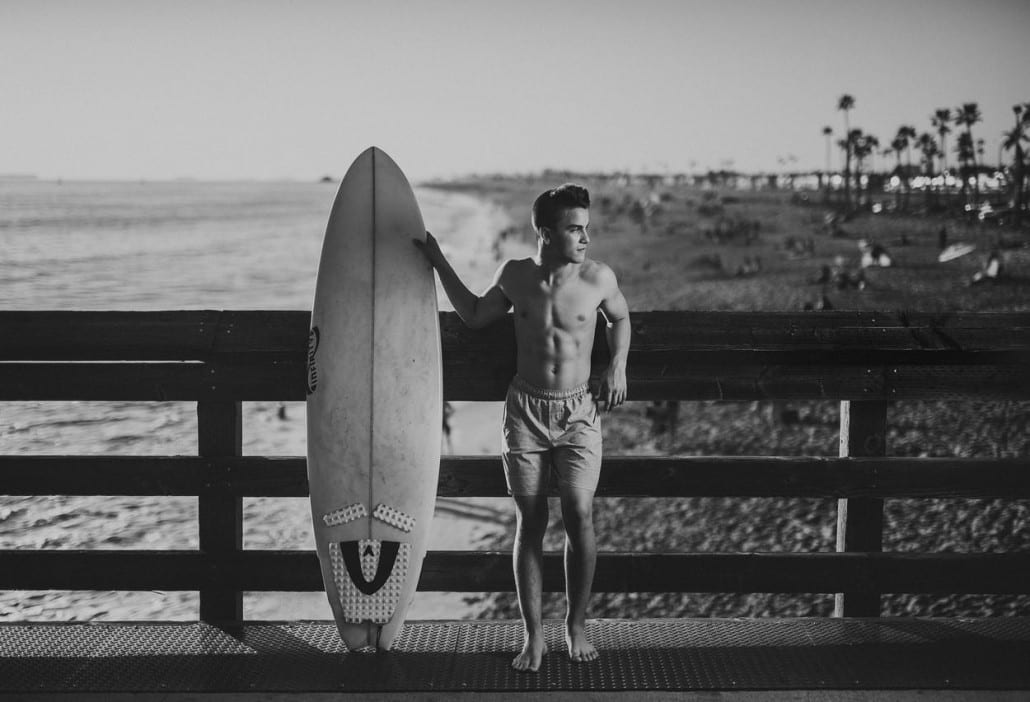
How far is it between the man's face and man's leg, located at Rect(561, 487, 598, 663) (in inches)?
29.8

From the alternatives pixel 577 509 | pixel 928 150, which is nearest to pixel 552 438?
pixel 577 509

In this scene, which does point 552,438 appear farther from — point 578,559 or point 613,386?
point 578,559

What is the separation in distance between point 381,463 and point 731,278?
27.5 metres

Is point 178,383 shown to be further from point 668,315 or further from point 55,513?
point 55,513

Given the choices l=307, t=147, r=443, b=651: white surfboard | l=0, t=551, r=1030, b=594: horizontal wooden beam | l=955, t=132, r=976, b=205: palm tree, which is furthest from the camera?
l=955, t=132, r=976, b=205: palm tree

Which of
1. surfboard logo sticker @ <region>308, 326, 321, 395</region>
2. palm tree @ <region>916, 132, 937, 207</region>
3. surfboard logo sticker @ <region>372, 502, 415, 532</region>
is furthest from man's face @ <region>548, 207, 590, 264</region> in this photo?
palm tree @ <region>916, 132, 937, 207</region>

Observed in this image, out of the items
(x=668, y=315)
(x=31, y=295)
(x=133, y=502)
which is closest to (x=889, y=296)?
(x=133, y=502)

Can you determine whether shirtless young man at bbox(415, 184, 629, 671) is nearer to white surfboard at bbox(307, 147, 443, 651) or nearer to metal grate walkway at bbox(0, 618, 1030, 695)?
metal grate walkway at bbox(0, 618, 1030, 695)

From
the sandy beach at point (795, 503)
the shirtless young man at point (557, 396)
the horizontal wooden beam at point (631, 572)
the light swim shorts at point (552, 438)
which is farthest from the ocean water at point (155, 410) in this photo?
the light swim shorts at point (552, 438)

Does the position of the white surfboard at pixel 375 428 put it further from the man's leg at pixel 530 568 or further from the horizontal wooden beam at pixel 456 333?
the man's leg at pixel 530 568

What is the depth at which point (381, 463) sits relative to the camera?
3.15 meters

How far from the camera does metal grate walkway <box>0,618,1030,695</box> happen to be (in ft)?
9.32

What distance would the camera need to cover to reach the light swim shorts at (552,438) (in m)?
Answer: 2.93

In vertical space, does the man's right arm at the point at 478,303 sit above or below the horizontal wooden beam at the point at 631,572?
above
